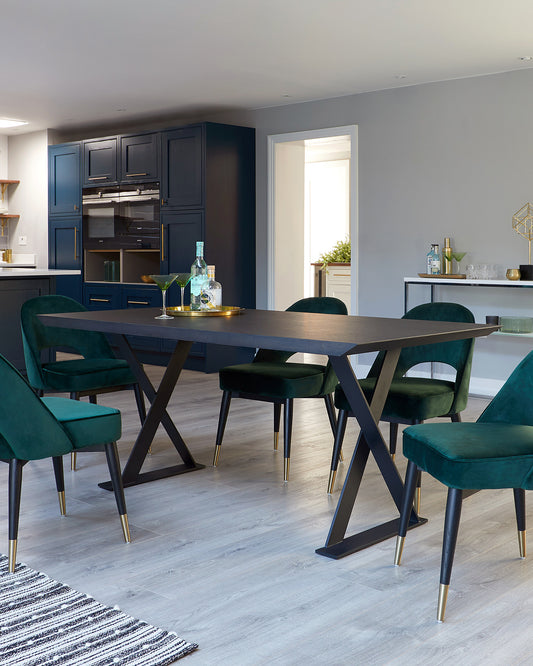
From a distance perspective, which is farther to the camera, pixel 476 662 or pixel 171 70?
pixel 171 70

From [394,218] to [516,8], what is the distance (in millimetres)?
2375

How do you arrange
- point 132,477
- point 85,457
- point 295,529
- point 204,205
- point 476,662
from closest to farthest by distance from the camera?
point 476,662 → point 295,529 → point 132,477 → point 85,457 → point 204,205

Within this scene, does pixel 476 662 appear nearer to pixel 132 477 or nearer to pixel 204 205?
pixel 132 477

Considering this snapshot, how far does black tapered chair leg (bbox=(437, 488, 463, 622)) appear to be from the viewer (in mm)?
2176

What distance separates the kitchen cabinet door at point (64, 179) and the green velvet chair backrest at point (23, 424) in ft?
20.2

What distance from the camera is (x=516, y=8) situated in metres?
4.24

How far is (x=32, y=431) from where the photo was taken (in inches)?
99.1

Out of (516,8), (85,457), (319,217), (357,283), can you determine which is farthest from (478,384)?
(319,217)

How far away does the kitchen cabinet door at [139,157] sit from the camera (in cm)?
741

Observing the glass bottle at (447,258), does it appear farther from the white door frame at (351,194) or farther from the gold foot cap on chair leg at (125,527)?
the gold foot cap on chair leg at (125,527)

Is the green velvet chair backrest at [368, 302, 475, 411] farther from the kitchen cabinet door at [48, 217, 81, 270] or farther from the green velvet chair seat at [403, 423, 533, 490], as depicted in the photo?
the kitchen cabinet door at [48, 217, 81, 270]

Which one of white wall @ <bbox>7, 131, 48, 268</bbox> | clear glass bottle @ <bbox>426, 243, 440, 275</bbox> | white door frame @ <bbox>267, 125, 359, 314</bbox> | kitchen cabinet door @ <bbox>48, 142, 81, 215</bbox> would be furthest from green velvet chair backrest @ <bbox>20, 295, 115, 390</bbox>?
white wall @ <bbox>7, 131, 48, 268</bbox>

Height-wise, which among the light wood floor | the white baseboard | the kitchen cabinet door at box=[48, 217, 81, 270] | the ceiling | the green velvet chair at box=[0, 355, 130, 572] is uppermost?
the ceiling

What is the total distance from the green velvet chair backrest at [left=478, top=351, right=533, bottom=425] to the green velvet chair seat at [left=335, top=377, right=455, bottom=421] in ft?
1.39
